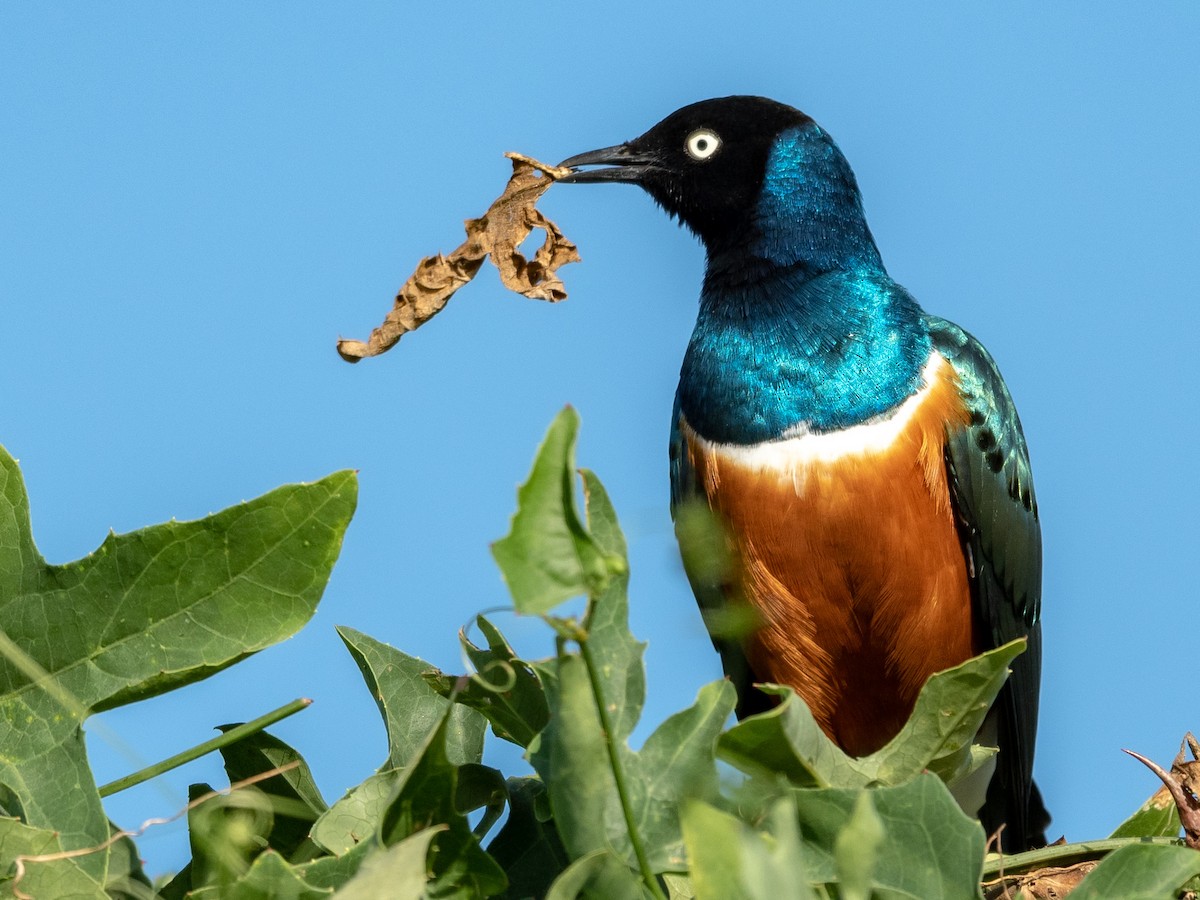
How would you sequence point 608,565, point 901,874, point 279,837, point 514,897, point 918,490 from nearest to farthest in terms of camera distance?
1. point 608,565
2. point 901,874
3. point 514,897
4. point 279,837
5. point 918,490

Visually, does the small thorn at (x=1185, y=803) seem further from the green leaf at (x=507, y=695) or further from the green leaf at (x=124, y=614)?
the green leaf at (x=124, y=614)

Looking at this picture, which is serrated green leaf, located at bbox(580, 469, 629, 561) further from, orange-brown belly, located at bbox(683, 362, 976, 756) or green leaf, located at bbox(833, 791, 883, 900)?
orange-brown belly, located at bbox(683, 362, 976, 756)

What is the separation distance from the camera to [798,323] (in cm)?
528

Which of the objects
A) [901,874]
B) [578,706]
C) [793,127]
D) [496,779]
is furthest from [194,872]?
[793,127]

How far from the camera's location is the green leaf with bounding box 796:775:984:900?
1.75 m

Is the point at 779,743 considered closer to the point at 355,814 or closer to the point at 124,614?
the point at 355,814

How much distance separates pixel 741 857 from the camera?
1336mm

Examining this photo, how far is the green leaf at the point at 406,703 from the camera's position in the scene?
2398 millimetres

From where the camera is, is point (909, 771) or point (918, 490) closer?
point (909, 771)

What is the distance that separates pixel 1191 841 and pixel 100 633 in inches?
63.0

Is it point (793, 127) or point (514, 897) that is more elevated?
point (793, 127)

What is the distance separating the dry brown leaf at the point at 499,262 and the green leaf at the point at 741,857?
1624mm

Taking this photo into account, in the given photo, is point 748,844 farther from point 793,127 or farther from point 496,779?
point 793,127

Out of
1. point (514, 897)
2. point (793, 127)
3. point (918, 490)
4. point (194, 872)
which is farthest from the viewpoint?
point (793, 127)
